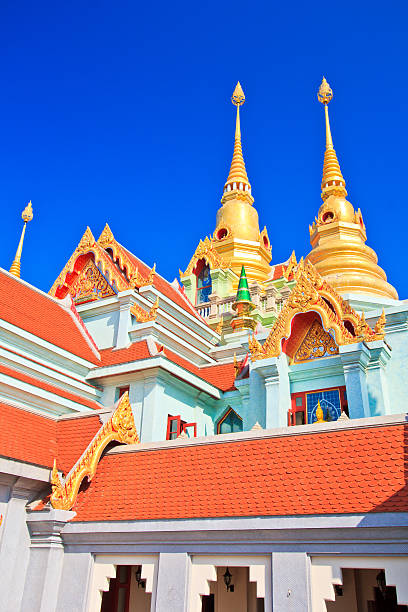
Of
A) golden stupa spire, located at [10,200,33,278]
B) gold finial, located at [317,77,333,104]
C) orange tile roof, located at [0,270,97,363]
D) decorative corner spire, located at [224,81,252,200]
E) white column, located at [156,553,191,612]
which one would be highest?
gold finial, located at [317,77,333,104]

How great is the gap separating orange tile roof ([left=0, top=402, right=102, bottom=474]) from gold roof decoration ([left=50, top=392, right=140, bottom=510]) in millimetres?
404

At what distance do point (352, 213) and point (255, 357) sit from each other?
681 inches

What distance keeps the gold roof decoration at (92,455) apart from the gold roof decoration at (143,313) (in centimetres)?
723

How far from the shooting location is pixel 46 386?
45.8 ft

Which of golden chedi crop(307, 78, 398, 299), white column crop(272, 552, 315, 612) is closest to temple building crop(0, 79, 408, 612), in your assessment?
white column crop(272, 552, 315, 612)

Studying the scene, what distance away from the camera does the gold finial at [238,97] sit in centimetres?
4872

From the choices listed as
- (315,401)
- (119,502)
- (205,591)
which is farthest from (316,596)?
(315,401)

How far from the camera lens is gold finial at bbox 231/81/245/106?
4872 centimetres

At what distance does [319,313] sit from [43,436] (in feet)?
25.3

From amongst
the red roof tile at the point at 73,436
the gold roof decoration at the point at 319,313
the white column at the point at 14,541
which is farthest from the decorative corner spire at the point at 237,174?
the white column at the point at 14,541

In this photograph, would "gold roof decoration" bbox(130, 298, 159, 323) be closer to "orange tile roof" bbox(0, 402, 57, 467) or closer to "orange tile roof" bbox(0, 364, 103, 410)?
"orange tile roof" bbox(0, 364, 103, 410)

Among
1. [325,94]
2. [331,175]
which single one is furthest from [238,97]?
[331,175]

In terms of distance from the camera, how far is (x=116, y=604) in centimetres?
1040

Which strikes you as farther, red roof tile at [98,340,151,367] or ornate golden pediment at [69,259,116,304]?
ornate golden pediment at [69,259,116,304]
